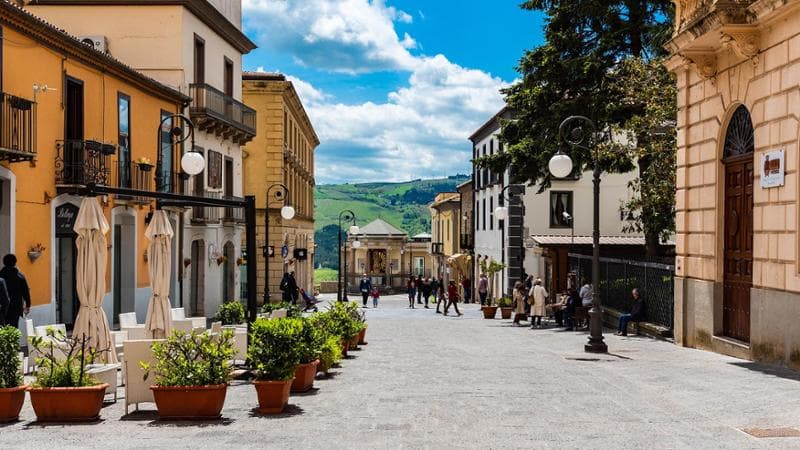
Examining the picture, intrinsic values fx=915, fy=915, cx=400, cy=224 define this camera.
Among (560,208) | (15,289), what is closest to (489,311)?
(560,208)

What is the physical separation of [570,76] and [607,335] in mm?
8966

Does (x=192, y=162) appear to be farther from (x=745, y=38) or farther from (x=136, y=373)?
(x=745, y=38)

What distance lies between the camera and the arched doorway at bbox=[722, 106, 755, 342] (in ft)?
53.6

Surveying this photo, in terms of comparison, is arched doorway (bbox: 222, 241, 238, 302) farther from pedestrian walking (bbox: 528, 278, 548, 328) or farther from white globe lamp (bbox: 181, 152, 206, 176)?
white globe lamp (bbox: 181, 152, 206, 176)

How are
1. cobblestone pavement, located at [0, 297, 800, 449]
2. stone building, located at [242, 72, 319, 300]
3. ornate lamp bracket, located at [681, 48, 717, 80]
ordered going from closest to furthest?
cobblestone pavement, located at [0, 297, 800, 449]
ornate lamp bracket, located at [681, 48, 717, 80]
stone building, located at [242, 72, 319, 300]

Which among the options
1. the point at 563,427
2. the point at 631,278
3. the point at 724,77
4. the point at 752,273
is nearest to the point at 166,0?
the point at 631,278

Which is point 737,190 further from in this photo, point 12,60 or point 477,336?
point 12,60

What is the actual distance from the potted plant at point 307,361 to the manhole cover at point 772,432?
518cm

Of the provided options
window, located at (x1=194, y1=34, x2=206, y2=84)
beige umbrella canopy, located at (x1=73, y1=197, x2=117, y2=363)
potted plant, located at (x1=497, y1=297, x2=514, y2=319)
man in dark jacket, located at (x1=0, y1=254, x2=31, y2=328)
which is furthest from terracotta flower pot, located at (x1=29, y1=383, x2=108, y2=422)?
potted plant, located at (x1=497, y1=297, x2=514, y2=319)

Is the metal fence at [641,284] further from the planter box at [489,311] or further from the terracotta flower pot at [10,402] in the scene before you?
the terracotta flower pot at [10,402]

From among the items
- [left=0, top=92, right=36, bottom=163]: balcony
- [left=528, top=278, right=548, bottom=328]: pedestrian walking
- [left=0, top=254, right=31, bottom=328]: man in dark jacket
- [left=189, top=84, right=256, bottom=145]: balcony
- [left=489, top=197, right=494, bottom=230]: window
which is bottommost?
[left=528, top=278, right=548, bottom=328]: pedestrian walking

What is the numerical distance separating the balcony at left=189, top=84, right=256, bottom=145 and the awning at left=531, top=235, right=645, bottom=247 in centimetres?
1265

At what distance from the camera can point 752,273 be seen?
1605cm

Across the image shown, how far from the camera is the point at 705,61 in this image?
693 inches
